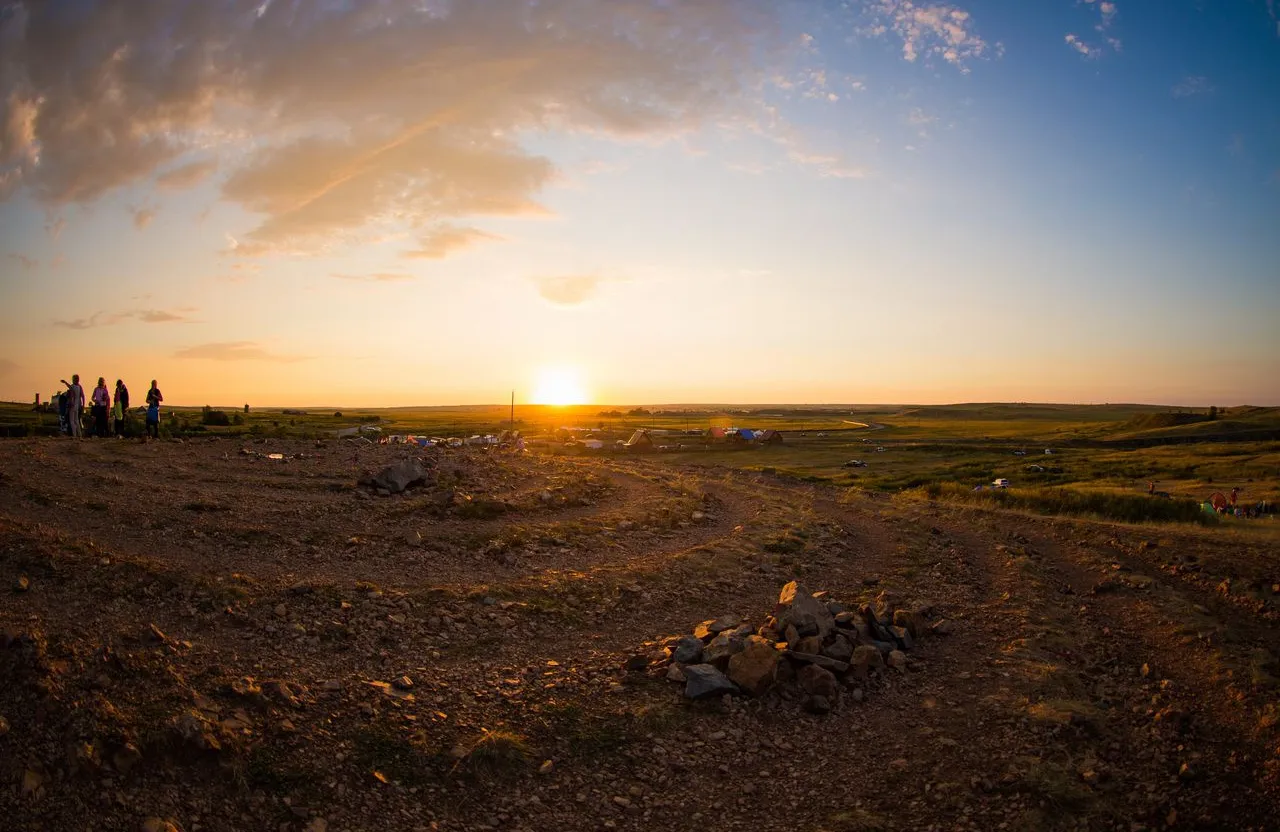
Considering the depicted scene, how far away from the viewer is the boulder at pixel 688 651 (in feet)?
34.0

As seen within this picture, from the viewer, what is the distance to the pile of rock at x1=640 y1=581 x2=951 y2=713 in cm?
972

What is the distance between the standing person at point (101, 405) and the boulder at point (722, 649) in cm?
3239

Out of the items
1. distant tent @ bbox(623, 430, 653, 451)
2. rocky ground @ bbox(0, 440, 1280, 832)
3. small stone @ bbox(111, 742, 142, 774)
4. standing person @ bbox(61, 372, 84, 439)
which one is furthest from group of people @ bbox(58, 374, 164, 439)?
distant tent @ bbox(623, 430, 653, 451)

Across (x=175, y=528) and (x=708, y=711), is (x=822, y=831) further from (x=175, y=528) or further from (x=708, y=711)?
(x=175, y=528)

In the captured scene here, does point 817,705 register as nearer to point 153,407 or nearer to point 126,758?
point 126,758

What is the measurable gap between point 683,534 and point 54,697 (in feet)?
48.1

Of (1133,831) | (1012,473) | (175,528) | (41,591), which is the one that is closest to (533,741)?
(1133,831)

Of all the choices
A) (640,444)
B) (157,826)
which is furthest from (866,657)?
(640,444)

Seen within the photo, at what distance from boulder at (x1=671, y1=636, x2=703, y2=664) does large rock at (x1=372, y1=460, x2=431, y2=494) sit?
1303 centimetres

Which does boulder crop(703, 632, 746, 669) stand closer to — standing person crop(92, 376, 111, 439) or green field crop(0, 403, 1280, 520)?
green field crop(0, 403, 1280, 520)

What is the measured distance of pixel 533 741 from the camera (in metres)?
8.29

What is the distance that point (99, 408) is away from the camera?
3153 cm

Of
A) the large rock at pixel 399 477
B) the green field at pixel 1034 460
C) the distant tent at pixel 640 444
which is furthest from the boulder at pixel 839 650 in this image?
the distant tent at pixel 640 444

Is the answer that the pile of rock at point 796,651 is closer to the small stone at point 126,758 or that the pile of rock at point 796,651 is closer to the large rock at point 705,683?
the large rock at point 705,683
